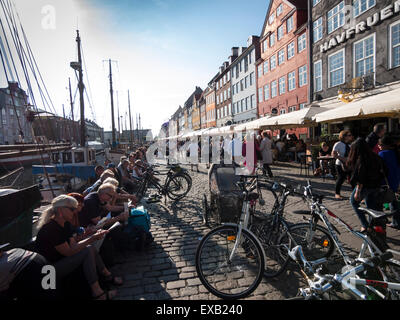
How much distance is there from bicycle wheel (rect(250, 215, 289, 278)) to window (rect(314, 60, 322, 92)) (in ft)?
64.2

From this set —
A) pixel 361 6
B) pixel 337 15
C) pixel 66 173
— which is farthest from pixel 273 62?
pixel 66 173

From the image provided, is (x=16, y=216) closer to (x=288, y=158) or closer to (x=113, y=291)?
(x=113, y=291)

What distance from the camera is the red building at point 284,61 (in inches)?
900

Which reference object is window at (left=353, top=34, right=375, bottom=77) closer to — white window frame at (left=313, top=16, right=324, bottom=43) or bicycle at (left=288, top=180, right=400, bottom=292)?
white window frame at (left=313, top=16, right=324, bottom=43)

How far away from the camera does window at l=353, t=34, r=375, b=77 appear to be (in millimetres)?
14508

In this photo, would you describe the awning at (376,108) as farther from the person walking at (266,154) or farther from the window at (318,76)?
the window at (318,76)

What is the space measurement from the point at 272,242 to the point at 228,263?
74cm

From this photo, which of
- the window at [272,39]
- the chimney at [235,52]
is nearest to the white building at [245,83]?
the window at [272,39]

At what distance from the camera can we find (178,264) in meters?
3.83

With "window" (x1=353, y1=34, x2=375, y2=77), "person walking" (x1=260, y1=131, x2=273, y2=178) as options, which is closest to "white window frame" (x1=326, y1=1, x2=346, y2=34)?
"window" (x1=353, y1=34, x2=375, y2=77)

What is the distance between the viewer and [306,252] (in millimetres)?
3289

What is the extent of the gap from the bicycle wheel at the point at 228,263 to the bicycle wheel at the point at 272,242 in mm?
308

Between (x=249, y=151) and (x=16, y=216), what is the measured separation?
29.6ft
